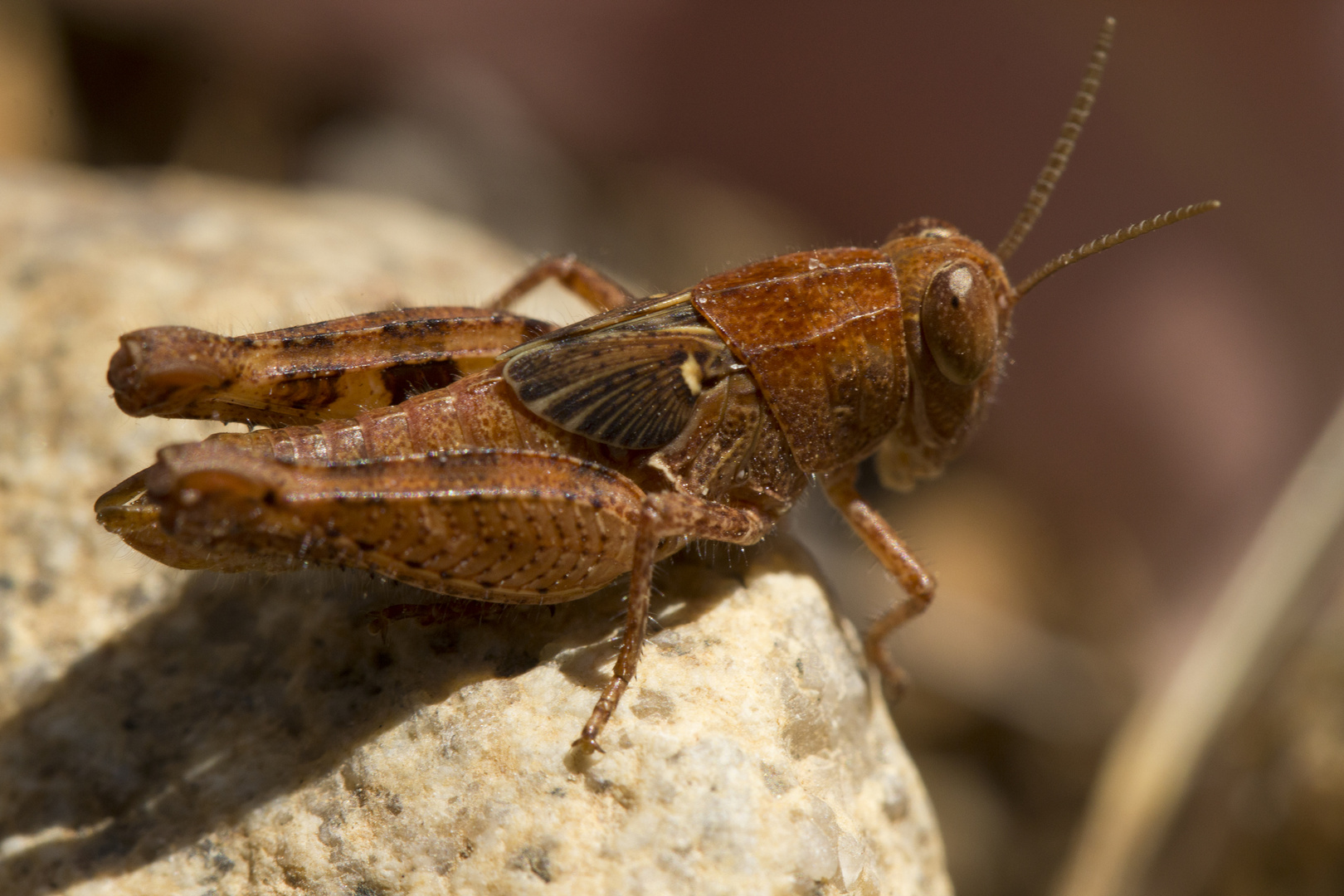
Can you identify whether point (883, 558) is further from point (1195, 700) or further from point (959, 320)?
point (1195, 700)

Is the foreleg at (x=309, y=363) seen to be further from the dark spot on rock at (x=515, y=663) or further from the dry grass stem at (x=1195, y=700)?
the dry grass stem at (x=1195, y=700)

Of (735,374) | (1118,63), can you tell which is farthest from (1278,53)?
(735,374)

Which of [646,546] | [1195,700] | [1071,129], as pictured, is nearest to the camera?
[646,546]

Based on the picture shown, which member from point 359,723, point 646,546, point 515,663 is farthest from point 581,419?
point 359,723

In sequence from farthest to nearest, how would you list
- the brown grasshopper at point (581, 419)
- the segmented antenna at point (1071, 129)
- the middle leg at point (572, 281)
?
the middle leg at point (572, 281), the segmented antenna at point (1071, 129), the brown grasshopper at point (581, 419)

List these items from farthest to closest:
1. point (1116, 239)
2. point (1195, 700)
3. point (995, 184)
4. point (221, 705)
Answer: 1. point (995, 184)
2. point (1195, 700)
3. point (1116, 239)
4. point (221, 705)

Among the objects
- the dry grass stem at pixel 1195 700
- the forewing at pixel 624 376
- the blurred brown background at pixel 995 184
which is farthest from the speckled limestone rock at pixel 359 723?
the blurred brown background at pixel 995 184

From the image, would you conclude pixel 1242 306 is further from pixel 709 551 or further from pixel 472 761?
pixel 472 761
